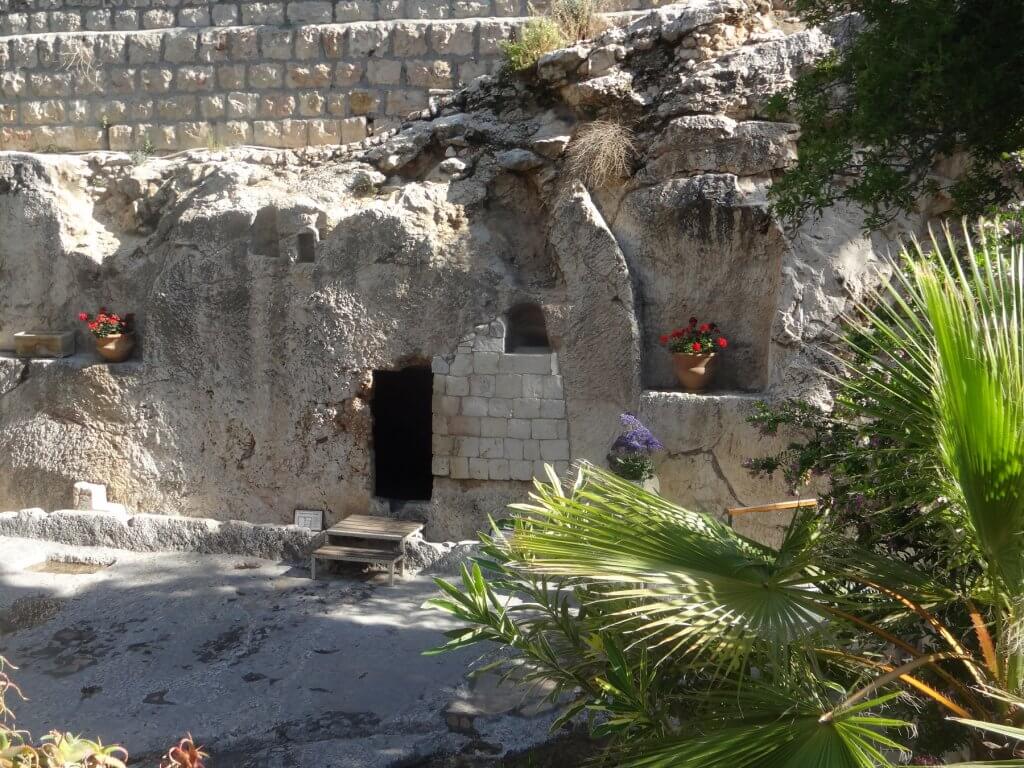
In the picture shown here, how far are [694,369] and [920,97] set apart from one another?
4280 mm

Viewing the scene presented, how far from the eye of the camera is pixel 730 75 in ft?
25.5

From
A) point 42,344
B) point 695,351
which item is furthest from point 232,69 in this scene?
point 695,351

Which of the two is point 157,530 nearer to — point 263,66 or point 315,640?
point 315,640

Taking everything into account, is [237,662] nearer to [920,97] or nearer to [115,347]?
[115,347]

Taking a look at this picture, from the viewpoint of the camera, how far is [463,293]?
26.4 feet

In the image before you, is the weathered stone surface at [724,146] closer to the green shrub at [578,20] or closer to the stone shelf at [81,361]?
the green shrub at [578,20]

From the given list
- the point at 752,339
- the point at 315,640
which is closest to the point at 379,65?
the point at 752,339

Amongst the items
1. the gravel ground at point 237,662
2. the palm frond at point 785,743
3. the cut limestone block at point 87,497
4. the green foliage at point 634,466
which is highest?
the green foliage at point 634,466

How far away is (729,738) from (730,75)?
6304 mm

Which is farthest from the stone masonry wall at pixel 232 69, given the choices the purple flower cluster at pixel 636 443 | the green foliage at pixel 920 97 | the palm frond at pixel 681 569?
the palm frond at pixel 681 569

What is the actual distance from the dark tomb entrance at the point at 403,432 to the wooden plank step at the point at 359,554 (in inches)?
83.9

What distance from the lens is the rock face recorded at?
7594 millimetres

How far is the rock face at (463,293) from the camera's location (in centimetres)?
759

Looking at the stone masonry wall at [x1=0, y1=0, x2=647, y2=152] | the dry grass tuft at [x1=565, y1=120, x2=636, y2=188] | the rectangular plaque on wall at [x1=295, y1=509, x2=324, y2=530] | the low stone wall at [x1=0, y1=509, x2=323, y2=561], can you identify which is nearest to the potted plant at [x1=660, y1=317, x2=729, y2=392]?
the dry grass tuft at [x1=565, y1=120, x2=636, y2=188]
